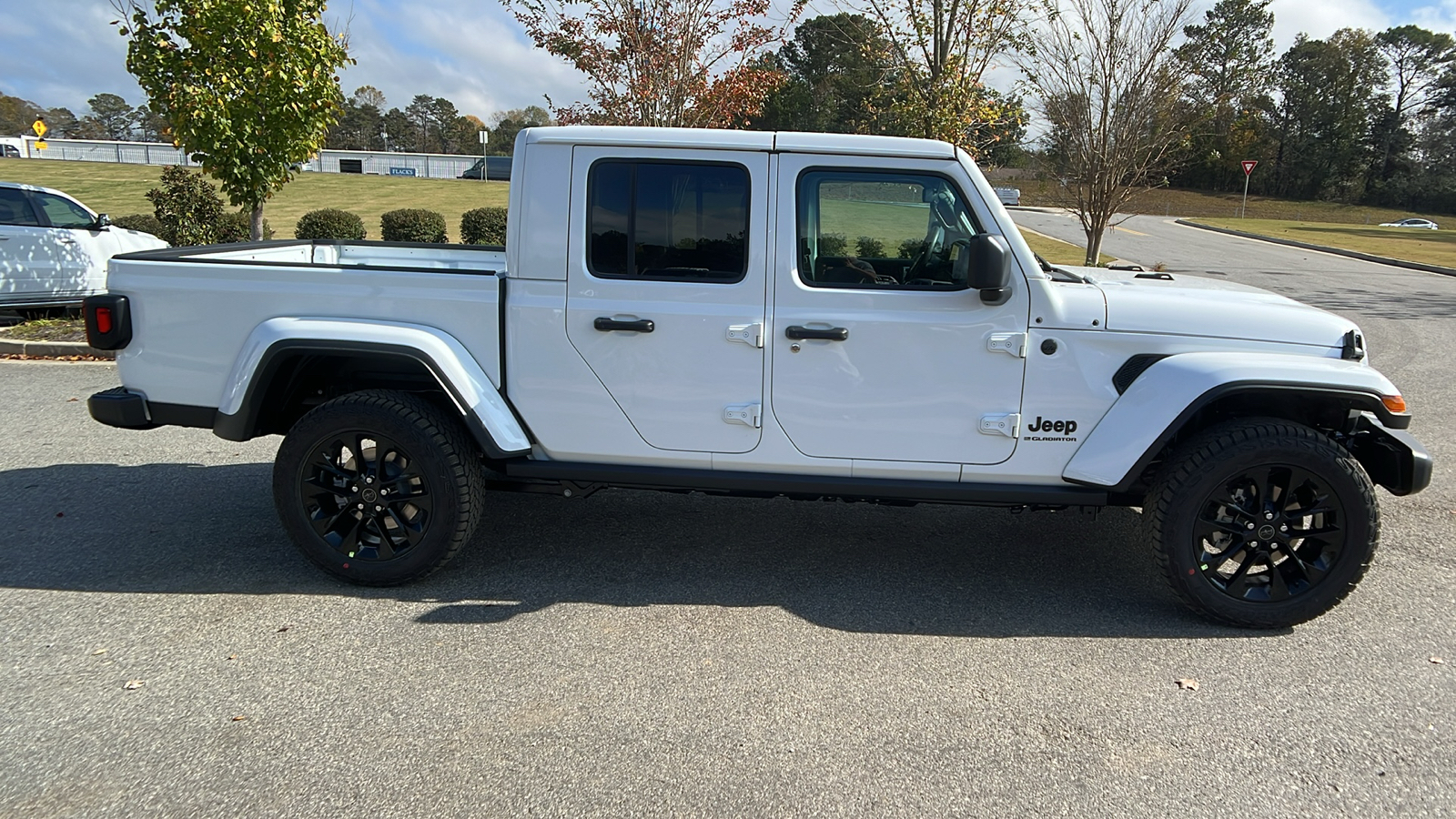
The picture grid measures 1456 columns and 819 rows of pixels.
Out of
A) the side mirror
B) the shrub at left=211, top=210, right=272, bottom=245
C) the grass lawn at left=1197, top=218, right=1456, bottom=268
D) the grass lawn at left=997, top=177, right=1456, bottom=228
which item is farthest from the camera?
the grass lawn at left=997, top=177, right=1456, bottom=228

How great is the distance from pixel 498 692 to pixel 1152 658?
2501 millimetres

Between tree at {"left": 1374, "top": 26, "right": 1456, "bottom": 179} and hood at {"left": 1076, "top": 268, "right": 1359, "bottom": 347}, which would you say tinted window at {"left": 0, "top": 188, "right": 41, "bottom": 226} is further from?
tree at {"left": 1374, "top": 26, "right": 1456, "bottom": 179}

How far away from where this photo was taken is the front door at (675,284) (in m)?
3.78

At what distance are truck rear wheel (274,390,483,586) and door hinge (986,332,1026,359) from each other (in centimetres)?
229

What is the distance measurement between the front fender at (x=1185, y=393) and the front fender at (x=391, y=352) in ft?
7.91

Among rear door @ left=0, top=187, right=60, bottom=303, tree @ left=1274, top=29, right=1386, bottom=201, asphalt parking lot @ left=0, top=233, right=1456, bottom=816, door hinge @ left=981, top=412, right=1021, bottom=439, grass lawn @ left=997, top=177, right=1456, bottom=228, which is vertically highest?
tree @ left=1274, top=29, right=1386, bottom=201

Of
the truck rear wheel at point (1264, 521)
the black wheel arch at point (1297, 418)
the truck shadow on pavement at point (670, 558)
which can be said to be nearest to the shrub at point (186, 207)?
the truck shadow on pavement at point (670, 558)

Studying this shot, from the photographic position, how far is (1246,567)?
3.82 m

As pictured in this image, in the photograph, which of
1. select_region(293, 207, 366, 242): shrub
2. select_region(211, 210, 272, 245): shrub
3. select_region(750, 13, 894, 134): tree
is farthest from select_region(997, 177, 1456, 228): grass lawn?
select_region(211, 210, 272, 245): shrub

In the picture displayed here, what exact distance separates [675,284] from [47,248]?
32.2 feet

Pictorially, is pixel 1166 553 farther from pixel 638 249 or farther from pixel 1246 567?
pixel 638 249

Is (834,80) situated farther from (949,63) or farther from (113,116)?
(113,116)

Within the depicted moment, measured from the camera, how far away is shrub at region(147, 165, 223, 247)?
1338 cm

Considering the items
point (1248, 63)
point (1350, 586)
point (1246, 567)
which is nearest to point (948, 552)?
point (1246, 567)
